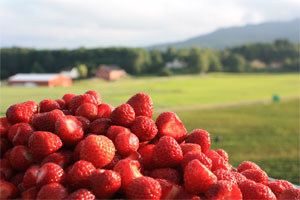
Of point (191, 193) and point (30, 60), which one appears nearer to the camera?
point (191, 193)

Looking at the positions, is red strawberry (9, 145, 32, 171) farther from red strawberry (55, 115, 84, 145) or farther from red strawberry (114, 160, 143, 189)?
red strawberry (114, 160, 143, 189)

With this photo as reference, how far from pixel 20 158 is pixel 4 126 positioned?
33 cm

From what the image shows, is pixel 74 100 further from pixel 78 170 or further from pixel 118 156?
pixel 78 170

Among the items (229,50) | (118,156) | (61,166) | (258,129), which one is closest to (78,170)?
(61,166)

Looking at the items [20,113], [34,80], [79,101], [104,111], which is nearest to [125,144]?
[104,111]

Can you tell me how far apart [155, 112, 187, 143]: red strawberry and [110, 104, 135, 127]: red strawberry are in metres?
0.19

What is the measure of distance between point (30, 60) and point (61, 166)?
45909 mm

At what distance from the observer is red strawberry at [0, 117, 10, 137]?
170cm

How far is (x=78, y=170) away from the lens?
1331 mm

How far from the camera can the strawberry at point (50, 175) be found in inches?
52.0

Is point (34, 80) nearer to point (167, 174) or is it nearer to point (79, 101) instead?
point (79, 101)

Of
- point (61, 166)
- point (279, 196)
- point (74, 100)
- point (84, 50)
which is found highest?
point (84, 50)

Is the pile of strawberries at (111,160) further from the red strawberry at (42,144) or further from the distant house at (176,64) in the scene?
the distant house at (176,64)

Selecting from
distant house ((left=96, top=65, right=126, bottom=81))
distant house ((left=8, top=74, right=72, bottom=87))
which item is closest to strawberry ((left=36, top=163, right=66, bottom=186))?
distant house ((left=8, top=74, right=72, bottom=87))
